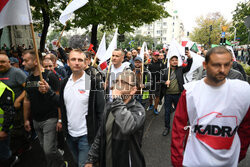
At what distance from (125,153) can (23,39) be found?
91.6 ft

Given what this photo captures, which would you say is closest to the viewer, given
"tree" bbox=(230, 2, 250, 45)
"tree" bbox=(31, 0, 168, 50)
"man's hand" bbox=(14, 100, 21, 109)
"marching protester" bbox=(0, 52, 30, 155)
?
"marching protester" bbox=(0, 52, 30, 155)

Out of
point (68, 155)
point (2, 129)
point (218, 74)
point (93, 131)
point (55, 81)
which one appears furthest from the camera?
point (68, 155)

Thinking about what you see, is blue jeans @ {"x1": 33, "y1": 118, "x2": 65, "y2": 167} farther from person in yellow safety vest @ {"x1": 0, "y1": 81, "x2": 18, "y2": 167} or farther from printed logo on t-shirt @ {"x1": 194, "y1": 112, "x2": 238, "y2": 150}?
printed logo on t-shirt @ {"x1": 194, "y1": 112, "x2": 238, "y2": 150}

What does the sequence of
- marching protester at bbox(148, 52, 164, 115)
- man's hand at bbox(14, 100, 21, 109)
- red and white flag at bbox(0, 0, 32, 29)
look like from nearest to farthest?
red and white flag at bbox(0, 0, 32, 29) → man's hand at bbox(14, 100, 21, 109) → marching protester at bbox(148, 52, 164, 115)

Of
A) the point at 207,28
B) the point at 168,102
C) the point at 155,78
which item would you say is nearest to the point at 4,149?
the point at 168,102

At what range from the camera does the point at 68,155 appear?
3.96 m

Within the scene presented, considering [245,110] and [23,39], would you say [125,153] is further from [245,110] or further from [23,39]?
[23,39]

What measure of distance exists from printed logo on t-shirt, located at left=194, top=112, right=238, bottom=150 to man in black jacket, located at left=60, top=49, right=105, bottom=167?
4.69 ft

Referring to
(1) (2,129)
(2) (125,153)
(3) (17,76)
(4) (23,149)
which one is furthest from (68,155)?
(2) (125,153)

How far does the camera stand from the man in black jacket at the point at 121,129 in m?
1.77

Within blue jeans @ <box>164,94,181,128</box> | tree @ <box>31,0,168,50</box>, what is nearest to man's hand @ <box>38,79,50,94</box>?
Result: blue jeans @ <box>164,94,181,128</box>

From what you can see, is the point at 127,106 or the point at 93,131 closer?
the point at 127,106

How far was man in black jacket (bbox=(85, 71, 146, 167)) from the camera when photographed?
1.77m

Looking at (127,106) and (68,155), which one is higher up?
(127,106)
